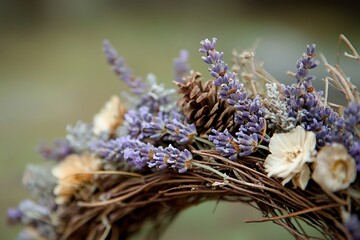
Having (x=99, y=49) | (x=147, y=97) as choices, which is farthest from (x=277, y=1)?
(x=147, y=97)

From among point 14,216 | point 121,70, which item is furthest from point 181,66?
point 14,216

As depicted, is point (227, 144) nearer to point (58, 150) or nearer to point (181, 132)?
point (181, 132)

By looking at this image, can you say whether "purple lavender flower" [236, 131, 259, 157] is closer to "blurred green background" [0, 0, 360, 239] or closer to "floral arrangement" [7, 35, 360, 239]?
"floral arrangement" [7, 35, 360, 239]

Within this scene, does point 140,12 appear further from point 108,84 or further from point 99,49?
point 108,84

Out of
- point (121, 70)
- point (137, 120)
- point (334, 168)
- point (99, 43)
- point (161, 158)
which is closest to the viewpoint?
point (334, 168)

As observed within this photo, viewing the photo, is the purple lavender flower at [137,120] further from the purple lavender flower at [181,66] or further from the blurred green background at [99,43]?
the blurred green background at [99,43]

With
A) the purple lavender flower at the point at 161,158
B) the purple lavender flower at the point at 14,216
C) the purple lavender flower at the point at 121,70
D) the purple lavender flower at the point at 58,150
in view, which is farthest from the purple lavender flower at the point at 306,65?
the purple lavender flower at the point at 14,216

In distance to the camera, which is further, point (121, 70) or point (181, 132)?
point (121, 70)
